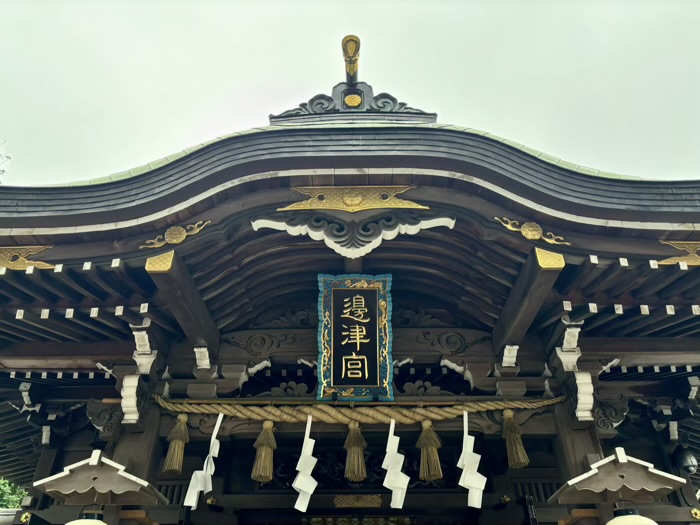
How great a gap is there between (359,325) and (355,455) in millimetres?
1444

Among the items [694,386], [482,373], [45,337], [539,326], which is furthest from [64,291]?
[694,386]

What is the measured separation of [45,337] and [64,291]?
107cm

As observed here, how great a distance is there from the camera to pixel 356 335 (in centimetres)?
613

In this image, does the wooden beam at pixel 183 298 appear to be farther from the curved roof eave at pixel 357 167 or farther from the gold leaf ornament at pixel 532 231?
the gold leaf ornament at pixel 532 231

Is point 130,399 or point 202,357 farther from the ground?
point 202,357

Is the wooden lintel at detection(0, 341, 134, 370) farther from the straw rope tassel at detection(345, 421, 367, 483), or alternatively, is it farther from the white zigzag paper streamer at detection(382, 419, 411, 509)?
the white zigzag paper streamer at detection(382, 419, 411, 509)

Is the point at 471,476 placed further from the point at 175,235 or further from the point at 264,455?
the point at 175,235

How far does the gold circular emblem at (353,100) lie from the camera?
8.90 m

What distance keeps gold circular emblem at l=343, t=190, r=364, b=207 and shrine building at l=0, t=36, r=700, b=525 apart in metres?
0.02

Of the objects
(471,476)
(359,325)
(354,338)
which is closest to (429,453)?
(471,476)

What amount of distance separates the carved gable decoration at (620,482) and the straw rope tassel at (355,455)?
2.00 metres

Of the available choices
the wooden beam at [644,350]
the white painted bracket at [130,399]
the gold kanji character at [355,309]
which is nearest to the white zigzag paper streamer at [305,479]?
the gold kanji character at [355,309]

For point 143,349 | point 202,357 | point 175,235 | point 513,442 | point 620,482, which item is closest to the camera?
point 620,482

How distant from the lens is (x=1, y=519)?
1036 cm
